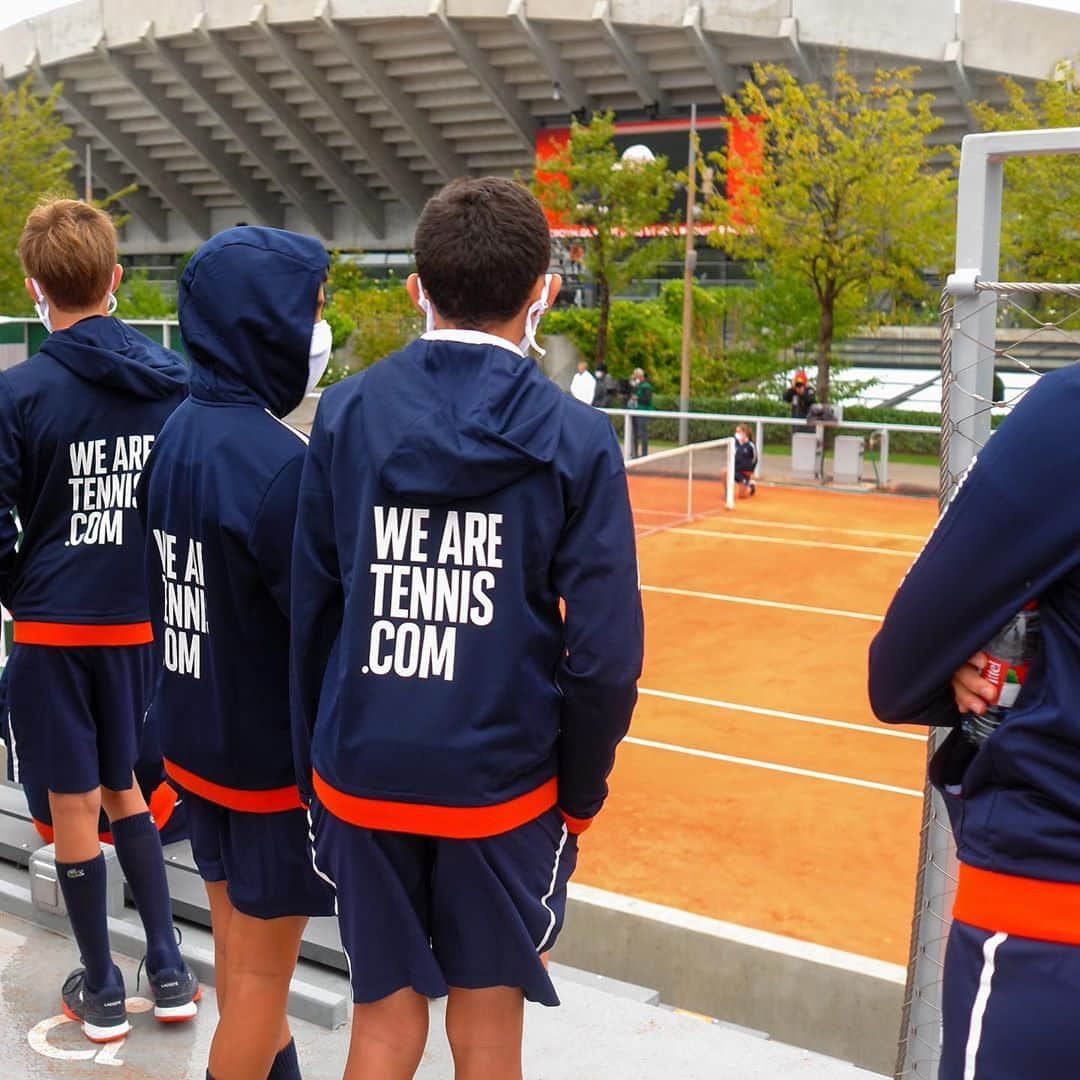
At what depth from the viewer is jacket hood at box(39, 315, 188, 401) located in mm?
3666

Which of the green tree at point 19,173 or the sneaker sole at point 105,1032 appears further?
the green tree at point 19,173

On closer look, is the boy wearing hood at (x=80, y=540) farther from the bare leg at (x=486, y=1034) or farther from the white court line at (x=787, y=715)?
the white court line at (x=787, y=715)

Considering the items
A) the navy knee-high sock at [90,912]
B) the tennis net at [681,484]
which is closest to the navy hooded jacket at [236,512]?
the navy knee-high sock at [90,912]

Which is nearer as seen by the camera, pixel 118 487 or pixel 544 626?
pixel 544 626

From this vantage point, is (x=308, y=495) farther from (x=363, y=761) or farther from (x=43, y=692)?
(x=43, y=692)

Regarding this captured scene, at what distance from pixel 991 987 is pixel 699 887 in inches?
236

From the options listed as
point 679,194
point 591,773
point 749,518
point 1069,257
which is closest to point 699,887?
point 591,773

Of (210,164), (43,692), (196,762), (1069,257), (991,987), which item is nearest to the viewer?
(991,987)

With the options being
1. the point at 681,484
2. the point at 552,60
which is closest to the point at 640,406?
the point at 681,484

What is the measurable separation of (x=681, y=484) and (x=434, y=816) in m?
17.9

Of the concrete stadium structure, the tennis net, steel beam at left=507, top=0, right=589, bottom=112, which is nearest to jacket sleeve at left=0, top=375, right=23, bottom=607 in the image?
the tennis net

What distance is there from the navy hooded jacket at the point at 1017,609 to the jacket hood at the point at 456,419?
2.35 ft

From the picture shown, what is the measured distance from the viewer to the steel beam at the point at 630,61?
136 feet

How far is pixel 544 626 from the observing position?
245 cm
